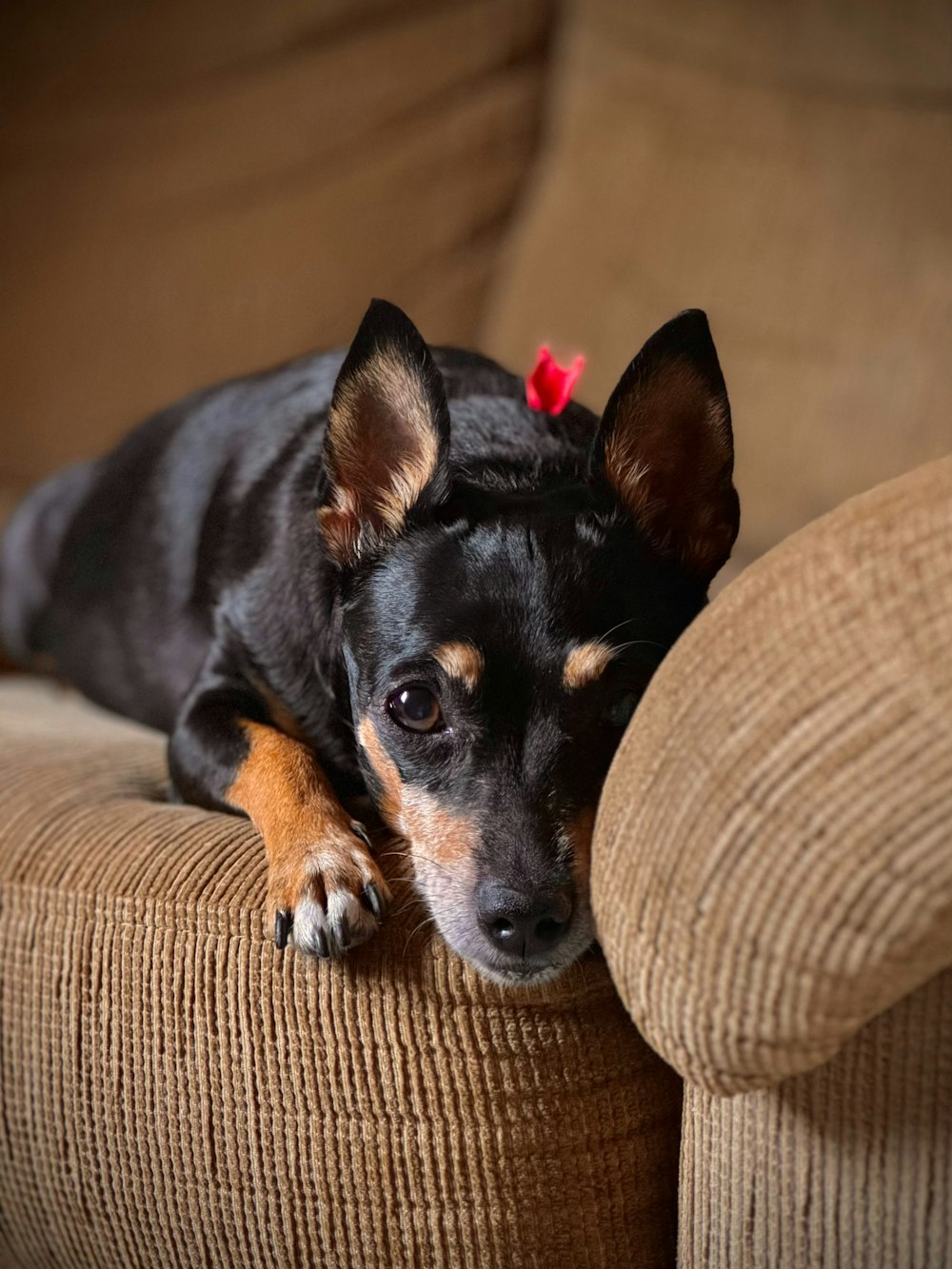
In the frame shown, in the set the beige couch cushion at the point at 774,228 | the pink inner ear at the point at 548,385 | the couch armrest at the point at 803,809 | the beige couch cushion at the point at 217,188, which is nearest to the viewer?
the couch armrest at the point at 803,809

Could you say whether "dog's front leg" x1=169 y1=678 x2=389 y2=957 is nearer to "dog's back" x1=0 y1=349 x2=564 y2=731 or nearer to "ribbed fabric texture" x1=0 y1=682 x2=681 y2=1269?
"ribbed fabric texture" x1=0 y1=682 x2=681 y2=1269

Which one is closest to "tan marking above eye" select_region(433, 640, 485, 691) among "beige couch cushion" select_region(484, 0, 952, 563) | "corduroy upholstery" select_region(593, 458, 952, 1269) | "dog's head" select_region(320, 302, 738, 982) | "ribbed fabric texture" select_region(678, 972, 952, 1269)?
"dog's head" select_region(320, 302, 738, 982)

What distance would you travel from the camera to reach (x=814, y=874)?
32.4 inches

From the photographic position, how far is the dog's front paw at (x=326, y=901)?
3.55 ft

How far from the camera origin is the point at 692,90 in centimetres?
253

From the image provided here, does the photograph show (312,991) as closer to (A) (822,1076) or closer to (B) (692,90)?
(A) (822,1076)

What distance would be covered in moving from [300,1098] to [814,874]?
0.55m

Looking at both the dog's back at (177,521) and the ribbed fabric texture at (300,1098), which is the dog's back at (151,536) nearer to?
the dog's back at (177,521)

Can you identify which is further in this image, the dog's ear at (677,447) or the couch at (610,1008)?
the dog's ear at (677,447)

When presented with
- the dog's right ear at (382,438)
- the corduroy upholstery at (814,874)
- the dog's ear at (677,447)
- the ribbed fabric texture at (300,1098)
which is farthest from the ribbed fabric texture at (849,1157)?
the dog's right ear at (382,438)

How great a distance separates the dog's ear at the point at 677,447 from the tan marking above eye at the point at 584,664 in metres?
0.21

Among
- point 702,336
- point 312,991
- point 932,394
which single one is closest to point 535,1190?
point 312,991

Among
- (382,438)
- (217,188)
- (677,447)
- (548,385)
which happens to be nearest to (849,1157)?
(677,447)

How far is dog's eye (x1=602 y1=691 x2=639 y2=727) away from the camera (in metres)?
1.23
